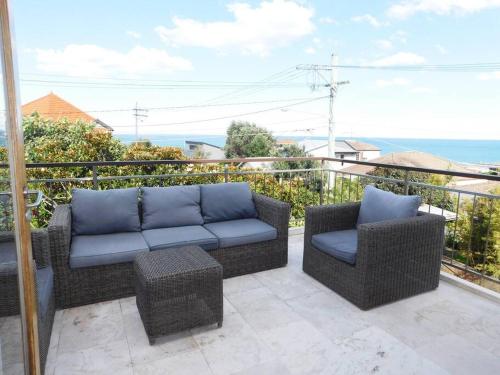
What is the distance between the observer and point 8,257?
1270 mm

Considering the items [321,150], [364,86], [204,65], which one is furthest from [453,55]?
[204,65]

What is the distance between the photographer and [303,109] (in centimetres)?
3053

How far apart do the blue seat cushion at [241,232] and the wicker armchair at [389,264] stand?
0.51 meters

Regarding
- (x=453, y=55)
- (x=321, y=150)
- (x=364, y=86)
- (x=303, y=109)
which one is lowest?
(x=321, y=150)

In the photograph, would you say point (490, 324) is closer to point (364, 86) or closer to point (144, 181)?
point (144, 181)

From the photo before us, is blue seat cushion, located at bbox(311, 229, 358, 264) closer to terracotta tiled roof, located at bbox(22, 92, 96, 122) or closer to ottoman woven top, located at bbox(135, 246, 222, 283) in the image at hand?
ottoman woven top, located at bbox(135, 246, 222, 283)

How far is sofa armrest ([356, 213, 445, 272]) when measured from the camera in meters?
2.44

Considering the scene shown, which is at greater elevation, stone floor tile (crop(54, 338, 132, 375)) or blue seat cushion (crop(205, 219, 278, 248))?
blue seat cushion (crop(205, 219, 278, 248))

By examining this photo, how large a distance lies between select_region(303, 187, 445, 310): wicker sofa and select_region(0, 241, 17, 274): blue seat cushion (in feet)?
6.66

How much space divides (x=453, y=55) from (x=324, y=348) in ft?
122

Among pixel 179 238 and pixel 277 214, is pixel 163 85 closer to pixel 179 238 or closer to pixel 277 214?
pixel 277 214

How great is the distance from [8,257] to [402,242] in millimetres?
2381

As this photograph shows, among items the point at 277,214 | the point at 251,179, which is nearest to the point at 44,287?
the point at 277,214

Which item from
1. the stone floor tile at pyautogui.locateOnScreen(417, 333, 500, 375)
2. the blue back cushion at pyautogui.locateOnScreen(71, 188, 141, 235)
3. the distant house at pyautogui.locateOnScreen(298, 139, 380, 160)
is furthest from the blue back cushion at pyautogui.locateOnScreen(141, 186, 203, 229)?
the distant house at pyautogui.locateOnScreen(298, 139, 380, 160)
